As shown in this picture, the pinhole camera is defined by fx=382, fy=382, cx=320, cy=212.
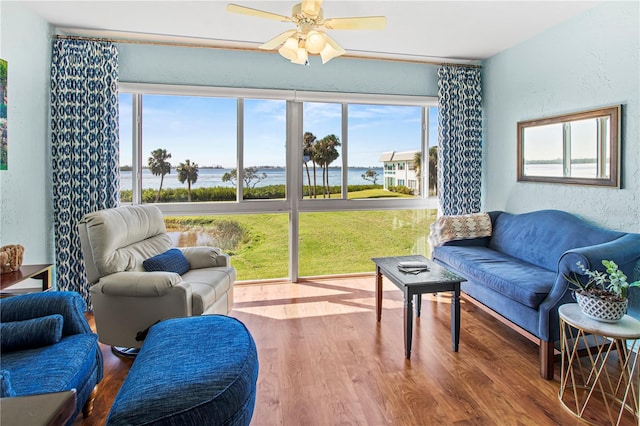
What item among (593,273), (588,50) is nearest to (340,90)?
(588,50)

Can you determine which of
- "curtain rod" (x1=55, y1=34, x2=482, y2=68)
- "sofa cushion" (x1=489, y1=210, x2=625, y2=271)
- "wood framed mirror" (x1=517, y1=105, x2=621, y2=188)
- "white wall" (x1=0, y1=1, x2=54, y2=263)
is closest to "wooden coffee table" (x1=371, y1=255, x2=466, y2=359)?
"sofa cushion" (x1=489, y1=210, x2=625, y2=271)

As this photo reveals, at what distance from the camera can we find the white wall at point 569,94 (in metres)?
2.93

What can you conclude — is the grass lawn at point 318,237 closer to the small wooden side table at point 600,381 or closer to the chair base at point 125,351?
the chair base at point 125,351

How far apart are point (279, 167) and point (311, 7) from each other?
2.40m

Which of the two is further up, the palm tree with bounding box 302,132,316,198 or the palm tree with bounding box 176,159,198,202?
the palm tree with bounding box 302,132,316,198

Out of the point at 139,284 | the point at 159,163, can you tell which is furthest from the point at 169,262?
the point at 159,163

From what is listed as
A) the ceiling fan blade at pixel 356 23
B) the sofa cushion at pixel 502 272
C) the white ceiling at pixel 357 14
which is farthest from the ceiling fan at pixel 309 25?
the sofa cushion at pixel 502 272

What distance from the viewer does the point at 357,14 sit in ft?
10.9

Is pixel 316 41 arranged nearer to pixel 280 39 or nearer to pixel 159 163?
pixel 280 39

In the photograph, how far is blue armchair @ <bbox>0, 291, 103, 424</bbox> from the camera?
163 cm

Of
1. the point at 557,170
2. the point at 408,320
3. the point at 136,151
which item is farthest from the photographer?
the point at 136,151

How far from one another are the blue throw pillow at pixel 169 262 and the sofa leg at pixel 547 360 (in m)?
2.75

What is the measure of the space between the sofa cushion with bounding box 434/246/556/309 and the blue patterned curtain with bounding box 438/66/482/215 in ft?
3.00

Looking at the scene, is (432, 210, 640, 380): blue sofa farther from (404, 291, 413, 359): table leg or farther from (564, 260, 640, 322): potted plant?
(404, 291, 413, 359): table leg
